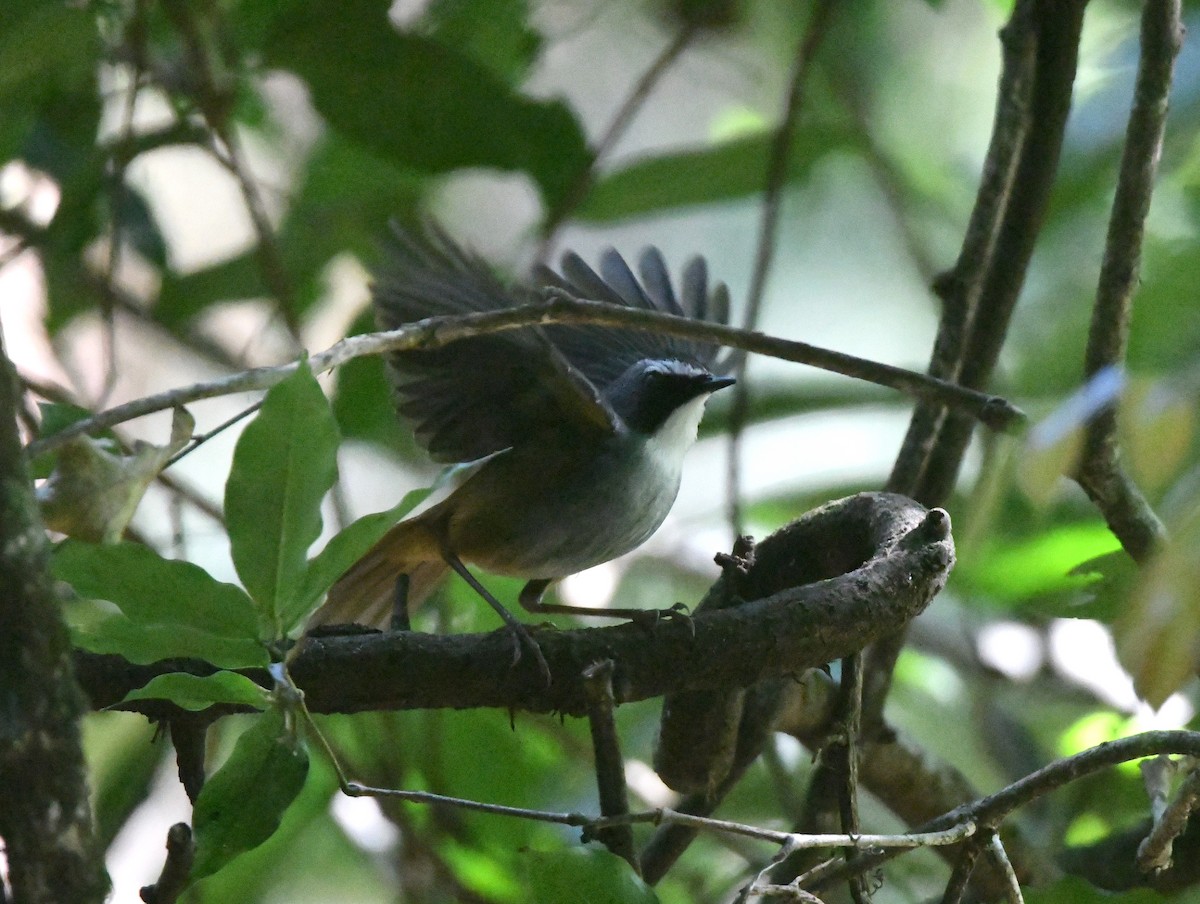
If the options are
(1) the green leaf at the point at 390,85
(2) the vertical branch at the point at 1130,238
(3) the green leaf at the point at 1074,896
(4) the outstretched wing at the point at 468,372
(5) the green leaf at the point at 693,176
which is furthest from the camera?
(5) the green leaf at the point at 693,176

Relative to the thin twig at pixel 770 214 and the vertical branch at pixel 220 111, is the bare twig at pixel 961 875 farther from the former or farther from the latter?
the vertical branch at pixel 220 111

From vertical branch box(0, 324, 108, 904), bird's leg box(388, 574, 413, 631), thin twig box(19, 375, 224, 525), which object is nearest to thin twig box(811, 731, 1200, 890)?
vertical branch box(0, 324, 108, 904)

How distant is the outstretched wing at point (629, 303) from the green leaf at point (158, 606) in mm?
1470

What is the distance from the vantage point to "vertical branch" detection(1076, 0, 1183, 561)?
1.71 m

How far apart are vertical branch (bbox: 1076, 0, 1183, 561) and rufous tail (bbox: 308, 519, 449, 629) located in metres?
1.28

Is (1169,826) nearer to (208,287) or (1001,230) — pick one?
(1001,230)

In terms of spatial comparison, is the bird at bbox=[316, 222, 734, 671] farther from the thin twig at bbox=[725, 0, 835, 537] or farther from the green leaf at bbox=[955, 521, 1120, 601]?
the green leaf at bbox=[955, 521, 1120, 601]

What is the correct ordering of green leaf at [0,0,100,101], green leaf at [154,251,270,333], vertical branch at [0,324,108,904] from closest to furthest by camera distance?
vertical branch at [0,324,108,904], green leaf at [0,0,100,101], green leaf at [154,251,270,333]

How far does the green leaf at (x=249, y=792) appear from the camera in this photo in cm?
112

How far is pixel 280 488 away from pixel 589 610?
1170 mm

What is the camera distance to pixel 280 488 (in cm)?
107

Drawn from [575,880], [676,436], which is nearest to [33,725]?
[575,880]

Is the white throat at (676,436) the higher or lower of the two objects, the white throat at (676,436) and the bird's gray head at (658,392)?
the lower

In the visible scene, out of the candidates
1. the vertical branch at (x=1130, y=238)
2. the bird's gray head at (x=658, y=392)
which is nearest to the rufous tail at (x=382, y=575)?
the bird's gray head at (x=658, y=392)
